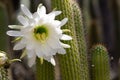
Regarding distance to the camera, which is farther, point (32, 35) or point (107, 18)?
point (107, 18)

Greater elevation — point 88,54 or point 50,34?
point 50,34

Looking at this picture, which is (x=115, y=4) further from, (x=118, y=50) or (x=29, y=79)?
(x=29, y=79)

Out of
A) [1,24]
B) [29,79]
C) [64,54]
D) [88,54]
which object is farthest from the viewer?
[29,79]

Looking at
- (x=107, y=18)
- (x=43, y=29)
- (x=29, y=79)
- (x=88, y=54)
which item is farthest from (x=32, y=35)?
(x=107, y=18)

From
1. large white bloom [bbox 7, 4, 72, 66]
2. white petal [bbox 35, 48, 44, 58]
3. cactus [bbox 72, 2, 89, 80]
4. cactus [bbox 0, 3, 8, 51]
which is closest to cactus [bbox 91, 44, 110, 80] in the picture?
cactus [bbox 72, 2, 89, 80]

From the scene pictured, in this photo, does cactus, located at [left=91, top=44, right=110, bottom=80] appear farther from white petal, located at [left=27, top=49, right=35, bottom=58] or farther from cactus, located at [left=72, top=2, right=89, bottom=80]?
white petal, located at [left=27, top=49, right=35, bottom=58]

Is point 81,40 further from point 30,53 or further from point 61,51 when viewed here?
point 30,53

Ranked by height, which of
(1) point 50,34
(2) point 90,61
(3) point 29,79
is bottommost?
(3) point 29,79
